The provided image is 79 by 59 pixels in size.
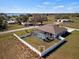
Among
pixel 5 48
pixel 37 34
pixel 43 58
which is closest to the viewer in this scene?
pixel 43 58

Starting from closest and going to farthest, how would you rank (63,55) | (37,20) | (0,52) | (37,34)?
(63,55) → (0,52) → (37,34) → (37,20)

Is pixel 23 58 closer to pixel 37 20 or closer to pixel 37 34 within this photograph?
pixel 37 34

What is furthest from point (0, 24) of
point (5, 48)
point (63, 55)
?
point (63, 55)

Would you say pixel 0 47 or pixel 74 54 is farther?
pixel 0 47

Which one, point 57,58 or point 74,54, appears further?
point 74,54

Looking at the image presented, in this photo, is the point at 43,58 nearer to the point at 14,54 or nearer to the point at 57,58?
the point at 57,58

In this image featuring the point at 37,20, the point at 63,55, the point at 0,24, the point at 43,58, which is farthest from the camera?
A: the point at 37,20

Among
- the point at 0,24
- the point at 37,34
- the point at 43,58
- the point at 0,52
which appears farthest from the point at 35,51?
the point at 0,24

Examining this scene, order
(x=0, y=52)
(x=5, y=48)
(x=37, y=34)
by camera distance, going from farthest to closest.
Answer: (x=37, y=34) → (x=5, y=48) → (x=0, y=52)
